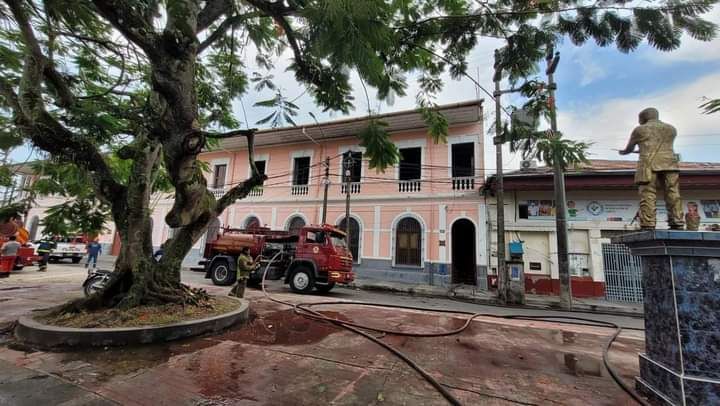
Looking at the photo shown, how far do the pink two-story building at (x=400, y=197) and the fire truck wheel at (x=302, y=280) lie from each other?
4724 mm

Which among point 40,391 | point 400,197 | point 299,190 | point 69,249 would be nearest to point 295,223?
point 299,190

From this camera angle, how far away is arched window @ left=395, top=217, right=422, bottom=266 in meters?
13.6

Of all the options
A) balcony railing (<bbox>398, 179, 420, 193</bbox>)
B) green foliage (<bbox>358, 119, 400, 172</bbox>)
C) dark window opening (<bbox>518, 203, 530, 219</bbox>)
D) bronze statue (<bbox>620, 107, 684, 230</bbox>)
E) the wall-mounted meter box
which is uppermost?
balcony railing (<bbox>398, 179, 420, 193</bbox>)

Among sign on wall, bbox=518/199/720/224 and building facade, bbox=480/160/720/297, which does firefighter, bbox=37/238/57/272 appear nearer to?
building facade, bbox=480/160/720/297

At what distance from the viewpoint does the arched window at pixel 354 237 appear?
14570 millimetres

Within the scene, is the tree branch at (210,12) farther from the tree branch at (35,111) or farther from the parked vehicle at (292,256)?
the parked vehicle at (292,256)

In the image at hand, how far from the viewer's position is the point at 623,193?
38.0ft

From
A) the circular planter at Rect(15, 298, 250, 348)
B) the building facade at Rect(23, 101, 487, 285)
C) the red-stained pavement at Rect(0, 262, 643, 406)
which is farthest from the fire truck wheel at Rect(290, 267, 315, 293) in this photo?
the circular planter at Rect(15, 298, 250, 348)

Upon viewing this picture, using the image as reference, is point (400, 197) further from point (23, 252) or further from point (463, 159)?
point (23, 252)

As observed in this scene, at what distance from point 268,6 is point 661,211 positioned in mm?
14370

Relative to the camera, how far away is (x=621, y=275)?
11.2 metres

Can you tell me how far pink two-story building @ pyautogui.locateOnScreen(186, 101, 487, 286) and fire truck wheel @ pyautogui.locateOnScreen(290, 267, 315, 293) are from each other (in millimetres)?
4724

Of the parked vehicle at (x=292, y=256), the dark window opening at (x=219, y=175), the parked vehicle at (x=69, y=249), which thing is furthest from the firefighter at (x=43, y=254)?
the dark window opening at (x=219, y=175)

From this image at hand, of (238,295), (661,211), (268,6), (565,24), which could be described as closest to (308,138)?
(238,295)
